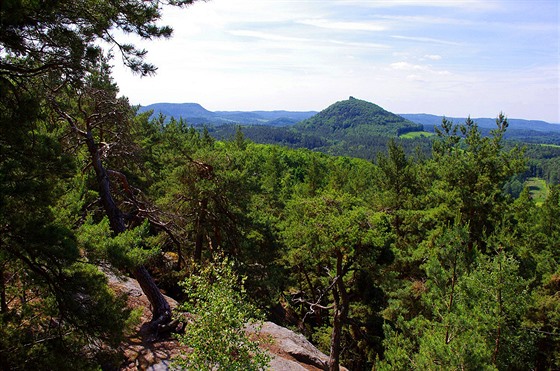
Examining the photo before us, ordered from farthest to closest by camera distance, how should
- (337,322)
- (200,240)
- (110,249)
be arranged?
(200,240)
(337,322)
(110,249)

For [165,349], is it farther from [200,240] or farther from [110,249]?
[200,240]

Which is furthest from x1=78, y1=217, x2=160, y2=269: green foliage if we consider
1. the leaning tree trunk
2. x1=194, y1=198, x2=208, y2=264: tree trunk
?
x1=194, y1=198, x2=208, y2=264: tree trunk

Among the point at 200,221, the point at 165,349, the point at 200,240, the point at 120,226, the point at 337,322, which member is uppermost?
the point at 120,226

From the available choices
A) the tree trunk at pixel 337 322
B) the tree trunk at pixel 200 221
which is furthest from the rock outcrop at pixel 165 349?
the tree trunk at pixel 200 221

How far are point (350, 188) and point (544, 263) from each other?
19.6 metres

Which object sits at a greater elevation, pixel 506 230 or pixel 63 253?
pixel 63 253

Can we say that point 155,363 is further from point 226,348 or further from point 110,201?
point 110,201

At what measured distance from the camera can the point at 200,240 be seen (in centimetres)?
1605

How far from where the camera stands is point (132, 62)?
684 centimetres

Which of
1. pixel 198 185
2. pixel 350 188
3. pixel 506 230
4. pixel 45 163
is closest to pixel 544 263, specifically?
pixel 506 230

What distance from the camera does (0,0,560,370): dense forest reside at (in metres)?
5.52

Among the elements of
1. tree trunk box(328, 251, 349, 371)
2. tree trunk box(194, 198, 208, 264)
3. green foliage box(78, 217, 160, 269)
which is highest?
green foliage box(78, 217, 160, 269)

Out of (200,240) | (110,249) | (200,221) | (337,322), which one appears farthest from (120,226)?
(337,322)

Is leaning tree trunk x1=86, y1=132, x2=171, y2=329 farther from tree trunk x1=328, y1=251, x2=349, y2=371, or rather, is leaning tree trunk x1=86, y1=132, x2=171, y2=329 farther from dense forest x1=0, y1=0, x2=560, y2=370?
tree trunk x1=328, y1=251, x2=349, y2=371
